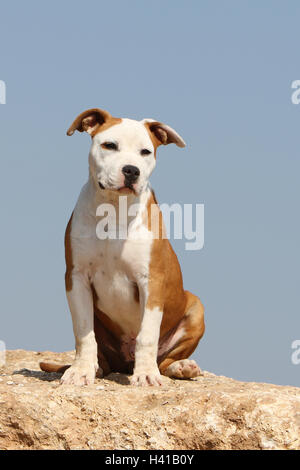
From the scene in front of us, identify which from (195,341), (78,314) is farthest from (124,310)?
(195,341)

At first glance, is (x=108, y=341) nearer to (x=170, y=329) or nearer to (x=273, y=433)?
→ (x=170, y=329)

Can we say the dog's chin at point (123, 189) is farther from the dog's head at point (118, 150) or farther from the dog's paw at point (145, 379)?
the dog's paw at point (145, 379)

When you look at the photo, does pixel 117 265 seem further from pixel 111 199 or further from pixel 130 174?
pixel 130 174

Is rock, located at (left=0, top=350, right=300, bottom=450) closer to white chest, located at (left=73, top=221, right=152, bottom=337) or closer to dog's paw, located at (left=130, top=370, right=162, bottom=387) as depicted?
A: dog's paw, located at (left=130, top=370, right=162, bottom=387)

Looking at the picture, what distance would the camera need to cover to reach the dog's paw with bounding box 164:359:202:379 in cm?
890

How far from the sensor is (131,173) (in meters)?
7.81

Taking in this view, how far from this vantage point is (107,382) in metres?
8.27

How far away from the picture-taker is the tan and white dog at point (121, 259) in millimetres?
8031

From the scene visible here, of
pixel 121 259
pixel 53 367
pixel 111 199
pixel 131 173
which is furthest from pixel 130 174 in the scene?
pixel 53 367

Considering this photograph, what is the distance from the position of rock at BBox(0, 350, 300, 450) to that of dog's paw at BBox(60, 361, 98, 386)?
0.31 metres

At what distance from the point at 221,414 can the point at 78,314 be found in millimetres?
2198

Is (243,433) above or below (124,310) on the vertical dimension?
below

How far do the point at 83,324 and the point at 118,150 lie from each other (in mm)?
1914

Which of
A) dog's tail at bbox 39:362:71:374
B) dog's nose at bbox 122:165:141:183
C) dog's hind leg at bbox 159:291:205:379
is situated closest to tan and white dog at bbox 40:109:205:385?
dog's nose at bbox 122:165:141:183
